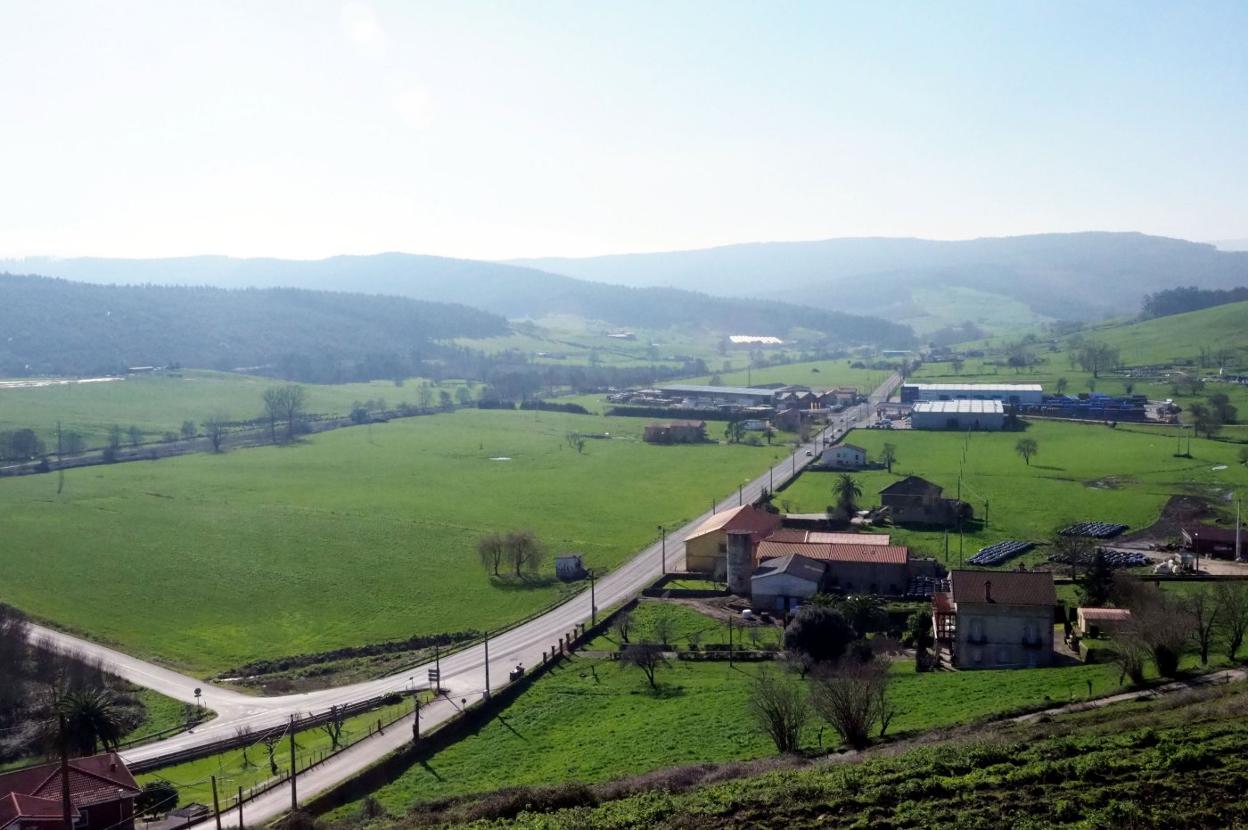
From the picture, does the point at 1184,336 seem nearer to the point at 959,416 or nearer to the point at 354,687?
the point at 959,416

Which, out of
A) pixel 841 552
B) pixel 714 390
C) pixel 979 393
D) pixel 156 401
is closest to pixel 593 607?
pixel 841 552

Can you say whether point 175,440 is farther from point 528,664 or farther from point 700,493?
point 528,664

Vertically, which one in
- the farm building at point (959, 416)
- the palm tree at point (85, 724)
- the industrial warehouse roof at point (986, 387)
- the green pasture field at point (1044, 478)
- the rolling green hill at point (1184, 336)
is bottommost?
the palm tree at point (85, 724)

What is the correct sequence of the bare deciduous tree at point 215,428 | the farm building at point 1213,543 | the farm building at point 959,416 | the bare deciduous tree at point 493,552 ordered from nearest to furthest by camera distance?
the farm building at point 1213,543 → the bare deciduous tree at point 493,552 → the farm building at point 959,416 → the bare deciduous tree at point 215,428

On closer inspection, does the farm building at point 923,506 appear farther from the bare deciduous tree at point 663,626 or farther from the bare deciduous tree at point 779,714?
the bare deciduous tree at point 779,714

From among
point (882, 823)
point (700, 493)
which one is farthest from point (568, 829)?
point (700, 493)

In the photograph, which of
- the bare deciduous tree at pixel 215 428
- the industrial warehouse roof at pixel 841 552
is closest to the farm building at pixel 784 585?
the industrial warehouse roof at pixel 841 552
